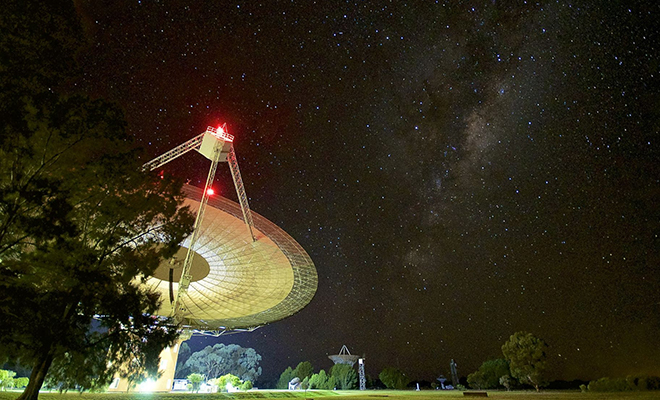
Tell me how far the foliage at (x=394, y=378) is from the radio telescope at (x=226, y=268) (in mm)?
39692

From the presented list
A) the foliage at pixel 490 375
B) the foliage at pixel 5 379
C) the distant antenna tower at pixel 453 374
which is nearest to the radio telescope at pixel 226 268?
the foliage at pixel 5 379

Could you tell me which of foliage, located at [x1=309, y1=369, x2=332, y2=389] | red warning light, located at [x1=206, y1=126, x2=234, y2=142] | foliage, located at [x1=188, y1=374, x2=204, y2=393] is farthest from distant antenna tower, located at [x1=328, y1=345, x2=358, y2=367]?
red warning light, located at [x1=206, y1=126, x2=234, y2=142]

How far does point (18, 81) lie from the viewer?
7055 mm

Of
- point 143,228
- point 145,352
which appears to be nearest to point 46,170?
point 143,228

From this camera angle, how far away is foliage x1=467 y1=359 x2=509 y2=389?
6075 cm

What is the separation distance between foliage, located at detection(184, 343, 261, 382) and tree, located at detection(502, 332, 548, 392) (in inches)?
1796

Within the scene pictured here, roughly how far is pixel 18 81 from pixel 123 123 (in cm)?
233

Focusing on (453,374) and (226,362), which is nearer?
(226,362)

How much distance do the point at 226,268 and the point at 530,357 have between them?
3491 cm

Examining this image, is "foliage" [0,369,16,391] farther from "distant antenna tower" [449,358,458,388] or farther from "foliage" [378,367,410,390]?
"distant antenna tower" [449,358,458,388]

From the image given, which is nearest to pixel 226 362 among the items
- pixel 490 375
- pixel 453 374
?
pixel 453 374

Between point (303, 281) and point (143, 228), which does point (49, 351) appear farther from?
point (303, 281)

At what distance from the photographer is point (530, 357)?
4031 centimetres

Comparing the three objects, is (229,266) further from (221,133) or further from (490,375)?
(490,375)
